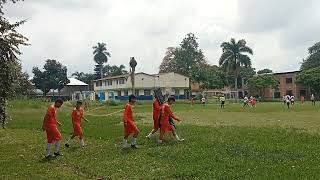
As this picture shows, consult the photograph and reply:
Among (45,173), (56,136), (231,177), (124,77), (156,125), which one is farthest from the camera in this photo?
(124,77)

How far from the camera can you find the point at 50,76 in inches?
4291

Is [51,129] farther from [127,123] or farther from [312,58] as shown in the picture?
[312,58]

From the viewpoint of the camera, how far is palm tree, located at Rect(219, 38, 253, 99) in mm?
102250

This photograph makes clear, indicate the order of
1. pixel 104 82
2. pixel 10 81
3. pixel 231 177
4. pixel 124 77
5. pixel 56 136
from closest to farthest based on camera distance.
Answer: pixel 231 177 → pixel 56 136 → pixel 10 81 → pixel 124 77 → pixel 104 82

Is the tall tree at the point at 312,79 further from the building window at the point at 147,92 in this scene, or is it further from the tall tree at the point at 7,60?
the tall tree at the point at 7,60

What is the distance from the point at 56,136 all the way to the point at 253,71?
10723 centimetres

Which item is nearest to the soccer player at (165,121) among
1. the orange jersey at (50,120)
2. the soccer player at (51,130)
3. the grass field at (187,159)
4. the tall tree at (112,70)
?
the grass field at (187,159)

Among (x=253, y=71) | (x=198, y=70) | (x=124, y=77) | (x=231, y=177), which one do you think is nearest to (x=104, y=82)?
(x=124, y=77)

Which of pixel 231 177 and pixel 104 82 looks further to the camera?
pixel 104 82

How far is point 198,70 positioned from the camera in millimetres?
103500

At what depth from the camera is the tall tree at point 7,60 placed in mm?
16484

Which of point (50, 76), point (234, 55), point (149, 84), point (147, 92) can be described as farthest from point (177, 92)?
point (50, 76)

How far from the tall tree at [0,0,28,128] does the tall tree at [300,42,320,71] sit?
111 meters

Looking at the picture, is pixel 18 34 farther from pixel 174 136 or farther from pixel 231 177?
pixel 231 177
